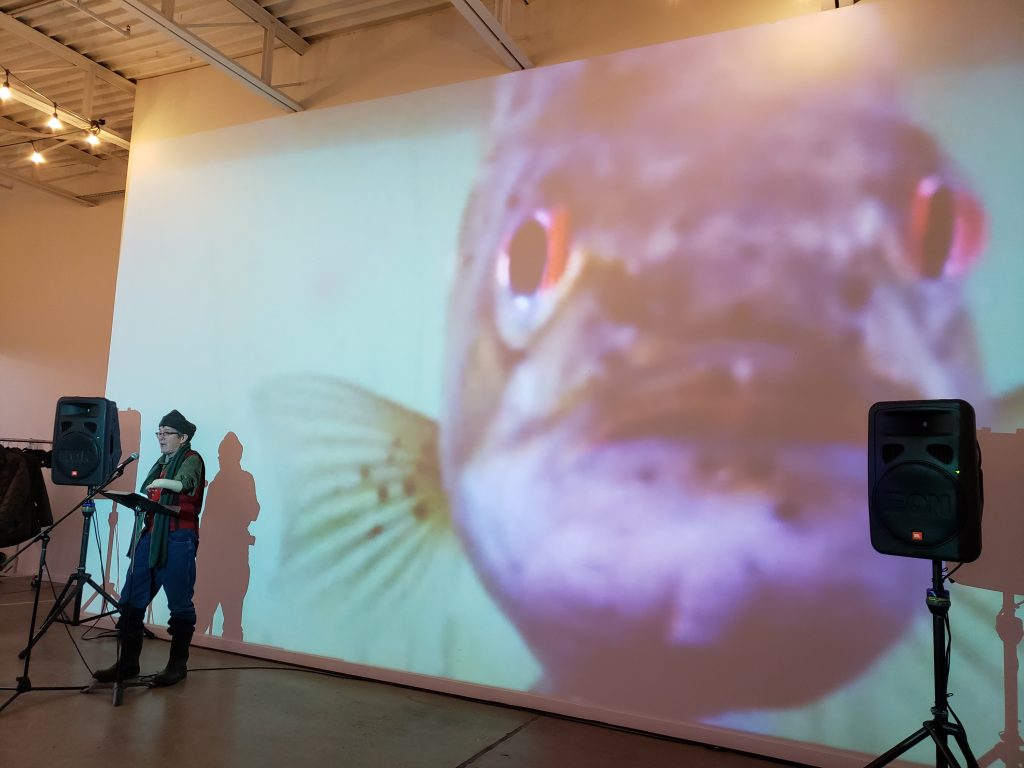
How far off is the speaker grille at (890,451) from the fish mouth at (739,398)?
2.26 feet

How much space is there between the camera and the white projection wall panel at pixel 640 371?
9.55ft

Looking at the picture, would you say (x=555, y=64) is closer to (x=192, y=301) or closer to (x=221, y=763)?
(x=192, y=301)

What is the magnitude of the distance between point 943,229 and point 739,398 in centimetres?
105

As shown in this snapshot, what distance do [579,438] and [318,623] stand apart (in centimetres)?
182

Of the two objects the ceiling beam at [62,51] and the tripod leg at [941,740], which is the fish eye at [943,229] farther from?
the ceiling beam at [62,51]

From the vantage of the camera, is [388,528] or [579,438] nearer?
[579,438]

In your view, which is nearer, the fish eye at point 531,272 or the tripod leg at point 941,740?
the tripod leg at point 941,740

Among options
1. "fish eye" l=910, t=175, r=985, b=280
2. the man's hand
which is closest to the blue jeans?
the man's hand

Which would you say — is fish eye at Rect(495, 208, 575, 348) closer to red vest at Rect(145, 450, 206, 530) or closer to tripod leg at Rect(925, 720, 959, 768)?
red vest at Rect(145, 450, 206, 530)

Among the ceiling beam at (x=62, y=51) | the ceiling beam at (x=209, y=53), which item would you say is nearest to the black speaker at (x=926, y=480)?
the ceiling beam at (x=209, y=53)

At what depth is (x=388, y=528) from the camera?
153 inches

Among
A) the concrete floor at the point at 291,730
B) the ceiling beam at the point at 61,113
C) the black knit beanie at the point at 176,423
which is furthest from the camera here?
the ceiling beam at the point at 61,113

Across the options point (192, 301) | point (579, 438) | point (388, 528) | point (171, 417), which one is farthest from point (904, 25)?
point (192, 301)

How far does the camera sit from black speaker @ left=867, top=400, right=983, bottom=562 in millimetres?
2117
